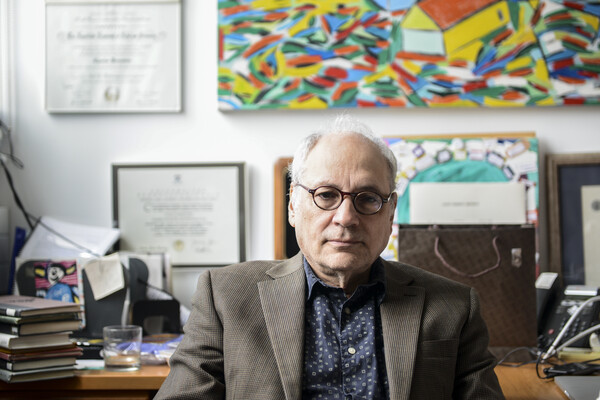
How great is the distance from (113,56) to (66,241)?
2.20ft

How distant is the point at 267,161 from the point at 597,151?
1.12 metres

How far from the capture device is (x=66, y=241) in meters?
2.06

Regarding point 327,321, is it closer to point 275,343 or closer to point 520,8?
point 275,343

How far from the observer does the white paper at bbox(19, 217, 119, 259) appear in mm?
2025

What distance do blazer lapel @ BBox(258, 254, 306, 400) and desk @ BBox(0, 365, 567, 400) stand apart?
416 millimetres

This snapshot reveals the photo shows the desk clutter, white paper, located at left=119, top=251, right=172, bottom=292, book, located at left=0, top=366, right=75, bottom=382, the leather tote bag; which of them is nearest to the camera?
book, located at left=0, top=366, right=75, bottom=382

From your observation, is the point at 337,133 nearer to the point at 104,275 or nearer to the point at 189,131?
the point at 189,131

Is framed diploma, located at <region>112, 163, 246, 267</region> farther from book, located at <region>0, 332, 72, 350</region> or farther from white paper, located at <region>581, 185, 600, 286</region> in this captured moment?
white paper, located at <region>581, 185, 600, 286</region>

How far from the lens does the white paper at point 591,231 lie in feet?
6.43

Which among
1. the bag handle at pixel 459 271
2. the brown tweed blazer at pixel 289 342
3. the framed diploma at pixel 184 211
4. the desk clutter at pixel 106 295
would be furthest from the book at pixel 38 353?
the bag handle at pixel 459 271

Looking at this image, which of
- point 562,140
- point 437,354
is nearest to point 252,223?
point 437,354

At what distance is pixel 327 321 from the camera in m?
1.38

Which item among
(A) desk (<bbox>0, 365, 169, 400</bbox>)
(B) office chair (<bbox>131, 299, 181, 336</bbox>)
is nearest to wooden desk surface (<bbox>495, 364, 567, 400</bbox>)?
(A) desk (<bbox>0, 365, 169, 400</bbox>)

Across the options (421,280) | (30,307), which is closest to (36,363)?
(30,307)
